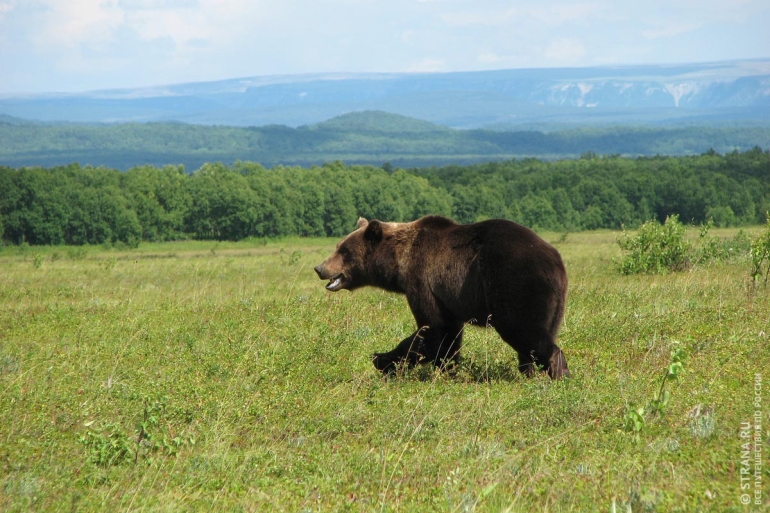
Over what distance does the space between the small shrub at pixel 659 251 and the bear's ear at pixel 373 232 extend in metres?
9.32

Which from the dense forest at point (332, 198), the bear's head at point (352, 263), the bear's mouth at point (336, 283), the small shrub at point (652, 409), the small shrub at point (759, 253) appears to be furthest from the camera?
the dense forest at point (332, 198)

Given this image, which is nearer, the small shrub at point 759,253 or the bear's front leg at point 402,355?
the bear's front leg at point 402,355

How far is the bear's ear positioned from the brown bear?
0.01 metres

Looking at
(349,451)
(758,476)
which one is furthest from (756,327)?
(349,451)

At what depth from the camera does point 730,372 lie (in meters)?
7.07

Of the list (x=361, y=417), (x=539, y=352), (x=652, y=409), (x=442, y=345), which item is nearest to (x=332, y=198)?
(x=442, y=345)

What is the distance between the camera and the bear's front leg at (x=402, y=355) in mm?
7887

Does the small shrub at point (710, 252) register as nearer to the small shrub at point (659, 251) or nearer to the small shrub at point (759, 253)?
the small shrub at point (659, 251)

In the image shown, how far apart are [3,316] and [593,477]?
958 cm

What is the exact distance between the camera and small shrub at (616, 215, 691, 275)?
16734 millimetres

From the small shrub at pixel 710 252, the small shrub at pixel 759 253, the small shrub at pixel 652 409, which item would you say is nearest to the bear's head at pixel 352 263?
the small shrub at pixel 652 409

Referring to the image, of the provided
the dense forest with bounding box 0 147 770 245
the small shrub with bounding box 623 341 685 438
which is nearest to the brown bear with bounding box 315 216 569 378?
the small shrub with bounding box 623 341 685 438

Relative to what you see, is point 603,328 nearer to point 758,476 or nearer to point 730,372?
point 730,372

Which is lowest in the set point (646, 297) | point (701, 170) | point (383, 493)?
point (701, 170)
